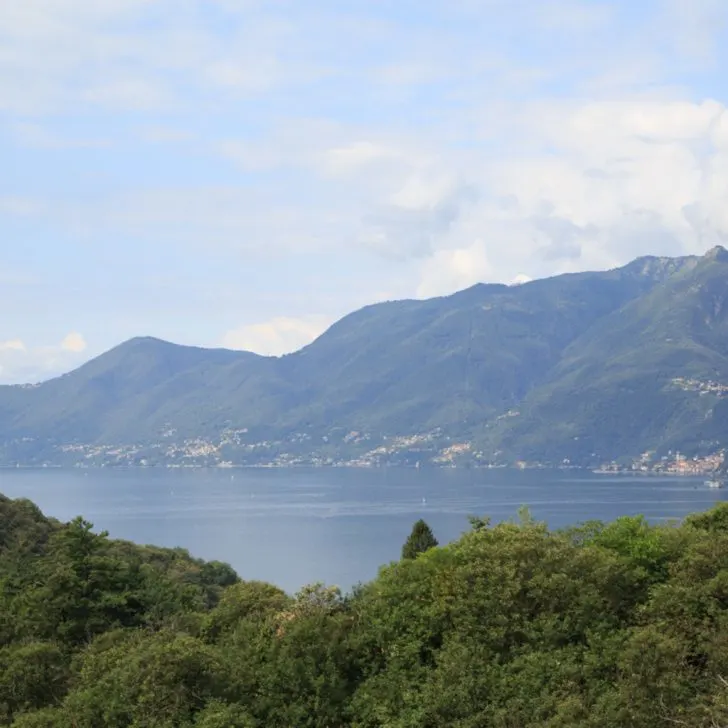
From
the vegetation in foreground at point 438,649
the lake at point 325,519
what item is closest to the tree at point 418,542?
the vegetation in foreground at point 438,649

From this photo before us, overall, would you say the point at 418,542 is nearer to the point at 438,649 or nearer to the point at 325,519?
the point at 438,649

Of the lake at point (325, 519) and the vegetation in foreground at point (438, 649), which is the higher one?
the vegetation in foreground at point (438, 649)

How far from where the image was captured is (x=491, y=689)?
22062 mm

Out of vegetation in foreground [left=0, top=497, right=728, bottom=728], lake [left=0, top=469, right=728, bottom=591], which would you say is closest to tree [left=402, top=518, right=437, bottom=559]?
vegetation in foreground [left=0, top=497, right=728, bottom=728]

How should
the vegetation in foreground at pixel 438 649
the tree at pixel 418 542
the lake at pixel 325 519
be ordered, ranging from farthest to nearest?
the lake at pixel 325 519, the tree at pixel 418 542, the vegetation in foreground at pixel 438 649

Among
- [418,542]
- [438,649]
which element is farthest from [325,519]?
[438,649]

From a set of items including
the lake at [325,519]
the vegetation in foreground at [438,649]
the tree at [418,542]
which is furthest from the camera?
the lake at [325,519]

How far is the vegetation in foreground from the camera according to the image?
21.1m

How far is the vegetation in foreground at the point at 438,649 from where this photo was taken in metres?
21.1

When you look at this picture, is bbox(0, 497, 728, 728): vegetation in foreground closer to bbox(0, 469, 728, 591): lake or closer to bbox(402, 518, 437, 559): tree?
bbox(402, 518, 437, 559): tree

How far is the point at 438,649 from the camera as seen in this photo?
965 inches

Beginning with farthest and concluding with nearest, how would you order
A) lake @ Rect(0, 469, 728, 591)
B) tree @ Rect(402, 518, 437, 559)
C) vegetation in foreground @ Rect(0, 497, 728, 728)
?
lake @ Rect(0, 469, 728, 591) < tree @ Rect(402, 518, 437, 559) < vegetation in foreground @ Rect(0, 497, 728, 728)

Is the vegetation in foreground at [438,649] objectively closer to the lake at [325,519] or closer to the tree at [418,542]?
the tree at [418,542]

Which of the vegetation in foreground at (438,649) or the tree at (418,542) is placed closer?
the vegetation in foreground at (438,649)
